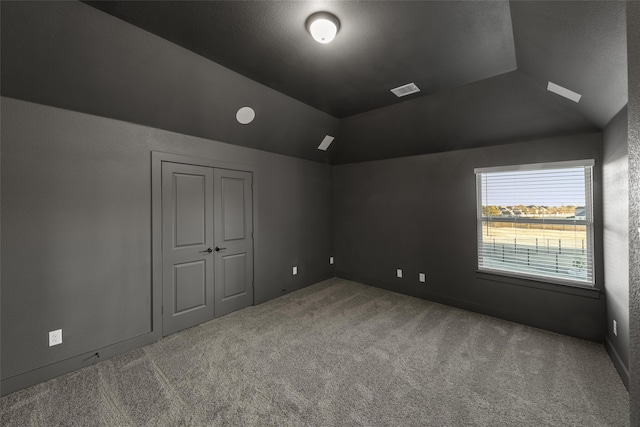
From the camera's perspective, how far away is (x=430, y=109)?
3.51 m

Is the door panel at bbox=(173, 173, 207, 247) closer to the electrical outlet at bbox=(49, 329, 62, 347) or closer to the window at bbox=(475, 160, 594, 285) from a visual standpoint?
the electrical outlet at bbox=(49, 329, 62, 347)

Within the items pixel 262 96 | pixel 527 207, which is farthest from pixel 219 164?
pixel 527 207

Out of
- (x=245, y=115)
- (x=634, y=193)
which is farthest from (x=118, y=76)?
(x=634, y=193)

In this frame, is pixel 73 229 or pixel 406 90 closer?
pixel 73 229

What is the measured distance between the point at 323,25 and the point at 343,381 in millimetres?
A: 2822

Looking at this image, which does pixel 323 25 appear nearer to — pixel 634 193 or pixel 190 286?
pixel 634 193

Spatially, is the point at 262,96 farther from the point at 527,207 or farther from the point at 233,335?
the point at 527,207

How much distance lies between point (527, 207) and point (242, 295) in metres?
3.92

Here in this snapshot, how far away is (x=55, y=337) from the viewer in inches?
94.0

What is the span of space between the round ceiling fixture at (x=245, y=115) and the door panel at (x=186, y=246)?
2.48 ft

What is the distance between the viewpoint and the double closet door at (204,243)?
317 centimetres

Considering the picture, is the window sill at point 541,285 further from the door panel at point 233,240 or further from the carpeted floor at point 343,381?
the door panel at point 233,240

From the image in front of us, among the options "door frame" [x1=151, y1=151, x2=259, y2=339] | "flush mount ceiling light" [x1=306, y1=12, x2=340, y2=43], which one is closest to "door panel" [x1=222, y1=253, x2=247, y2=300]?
"door frame" [x1=151, y1=151, x2=259, y2=339]

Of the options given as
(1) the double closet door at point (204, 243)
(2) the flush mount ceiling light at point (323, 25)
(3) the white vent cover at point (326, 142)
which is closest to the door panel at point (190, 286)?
(1) the double closet door at point (204, 243)
